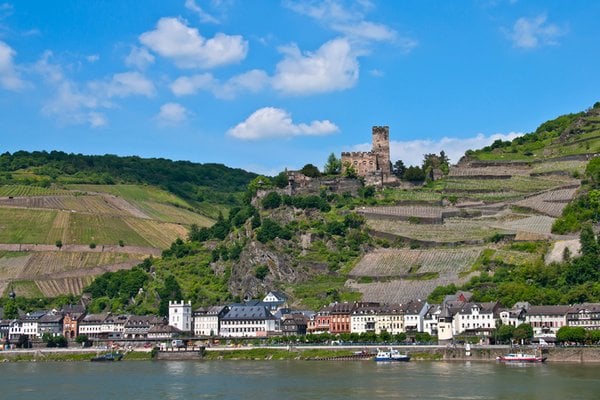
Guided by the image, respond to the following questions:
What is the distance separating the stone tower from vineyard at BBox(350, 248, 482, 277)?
101ft

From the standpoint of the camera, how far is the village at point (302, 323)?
291ft

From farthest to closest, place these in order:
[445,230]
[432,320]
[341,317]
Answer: [445,230] → [341,317] → [432,320]

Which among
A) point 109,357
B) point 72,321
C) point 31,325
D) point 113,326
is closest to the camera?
point 109,357

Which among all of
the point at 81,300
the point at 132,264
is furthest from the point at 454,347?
the point at 132,264

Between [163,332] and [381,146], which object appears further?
[381,146]

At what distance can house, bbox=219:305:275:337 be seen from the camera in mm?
101438

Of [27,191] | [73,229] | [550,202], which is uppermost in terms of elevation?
[27,191]

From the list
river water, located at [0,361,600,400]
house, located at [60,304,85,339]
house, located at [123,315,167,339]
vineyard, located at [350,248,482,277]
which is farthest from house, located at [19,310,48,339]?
vineyard, located at [350,248,482,277]

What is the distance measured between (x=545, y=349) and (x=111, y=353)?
38495 millimetres

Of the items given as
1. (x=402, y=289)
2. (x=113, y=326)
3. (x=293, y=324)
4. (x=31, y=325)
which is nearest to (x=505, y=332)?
(x=402, y=289)

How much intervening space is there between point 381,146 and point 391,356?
198ft

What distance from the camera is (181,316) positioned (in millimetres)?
105688

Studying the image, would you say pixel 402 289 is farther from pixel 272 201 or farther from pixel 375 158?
pixel 375 158

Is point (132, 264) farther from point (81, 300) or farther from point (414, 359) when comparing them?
point (414, 359)
